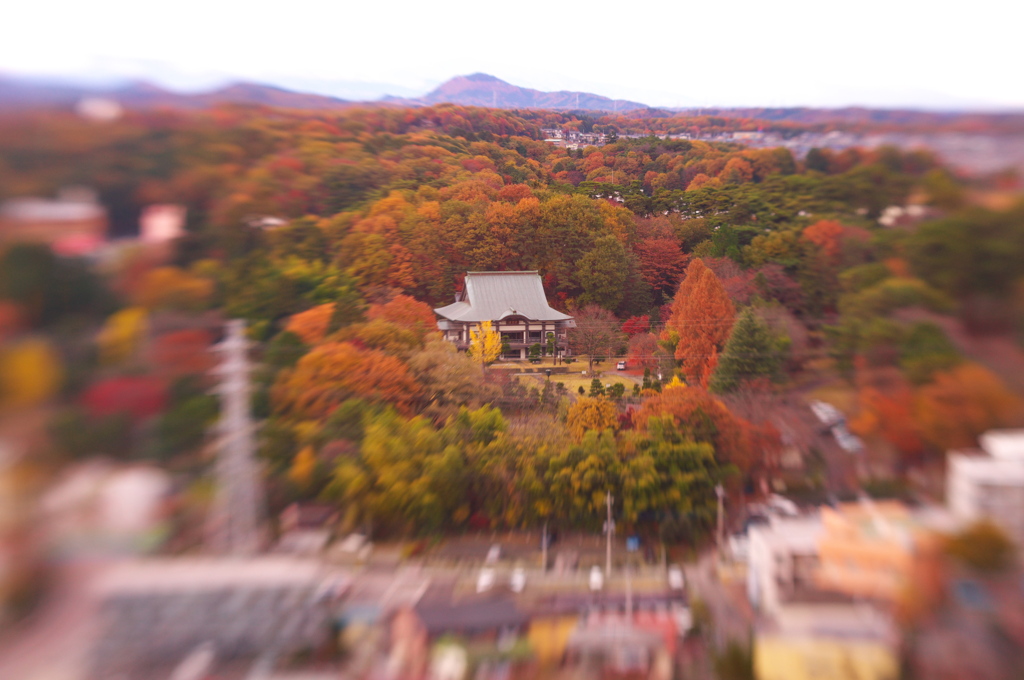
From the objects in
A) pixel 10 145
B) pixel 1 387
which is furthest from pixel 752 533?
pixel 10 145

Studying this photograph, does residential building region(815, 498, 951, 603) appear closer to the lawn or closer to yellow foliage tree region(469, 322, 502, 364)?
the lawn

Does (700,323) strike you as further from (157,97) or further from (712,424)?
(157,97)

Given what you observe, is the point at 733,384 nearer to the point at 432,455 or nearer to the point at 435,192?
the point at 432,455

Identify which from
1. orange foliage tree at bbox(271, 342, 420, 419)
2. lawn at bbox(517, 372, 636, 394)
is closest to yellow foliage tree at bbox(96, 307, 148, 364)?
orange foliage tree at bbox(271, 342, 420, 419)

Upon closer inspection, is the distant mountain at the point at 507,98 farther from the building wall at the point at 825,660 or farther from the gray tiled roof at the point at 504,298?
the building wall at the point at 825,660

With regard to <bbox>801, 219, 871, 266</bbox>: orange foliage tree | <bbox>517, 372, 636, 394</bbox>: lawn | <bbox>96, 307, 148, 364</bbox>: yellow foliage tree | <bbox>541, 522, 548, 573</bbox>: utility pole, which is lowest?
<bbox>541, 522, 548, 573</bbox>: utility pole

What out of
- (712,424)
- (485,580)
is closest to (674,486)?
(712,424)

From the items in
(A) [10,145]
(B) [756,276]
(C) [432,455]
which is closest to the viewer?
(A) [10,145]
